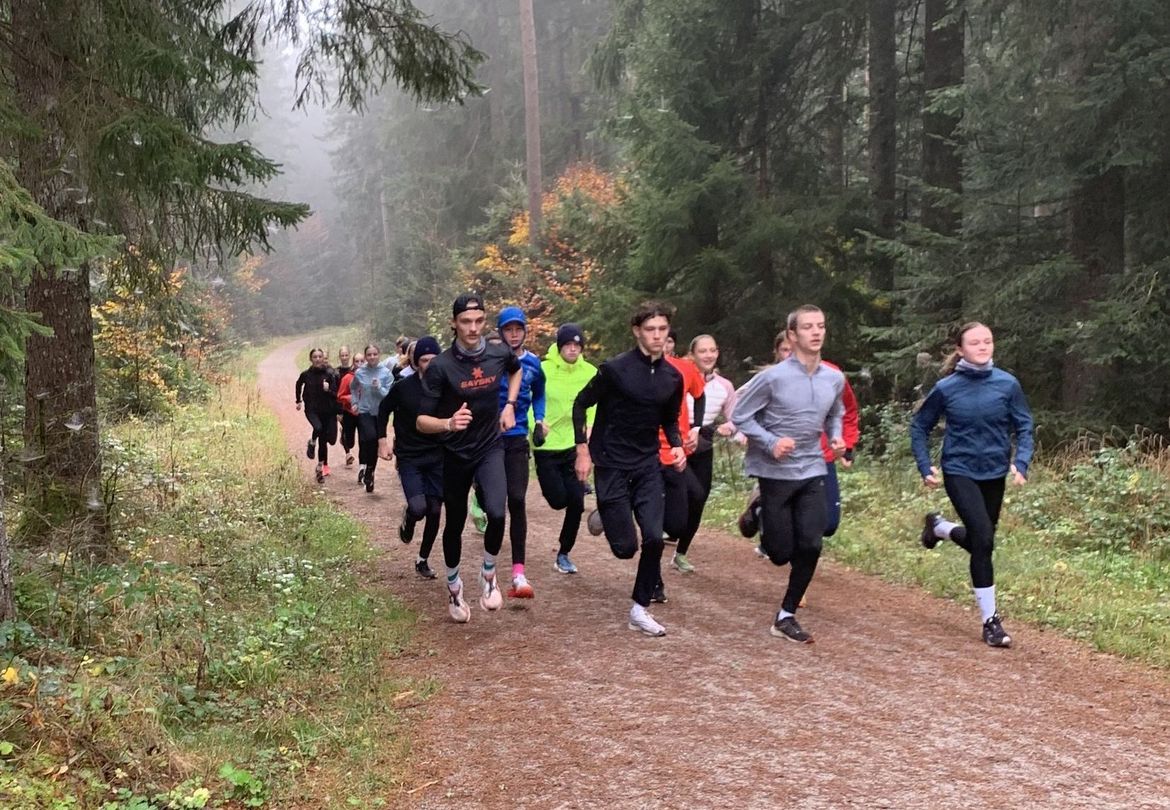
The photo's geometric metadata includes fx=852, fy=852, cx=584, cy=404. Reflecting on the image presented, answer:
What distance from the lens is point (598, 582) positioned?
7.70 meters

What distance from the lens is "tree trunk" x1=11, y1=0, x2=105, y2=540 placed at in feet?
19.6

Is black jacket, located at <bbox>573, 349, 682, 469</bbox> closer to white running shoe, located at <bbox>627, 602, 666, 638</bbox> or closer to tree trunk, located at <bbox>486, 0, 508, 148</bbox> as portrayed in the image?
white running shoe, located at <bbox>627, 602, 666, 638</bbox>

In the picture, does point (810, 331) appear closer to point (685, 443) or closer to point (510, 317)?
point (685, 443)

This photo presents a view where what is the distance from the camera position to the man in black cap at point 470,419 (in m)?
6.14

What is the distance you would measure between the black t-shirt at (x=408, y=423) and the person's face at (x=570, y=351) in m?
1.33

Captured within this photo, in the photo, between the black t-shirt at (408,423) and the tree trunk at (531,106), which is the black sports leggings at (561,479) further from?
the tree trunk at (531,106)

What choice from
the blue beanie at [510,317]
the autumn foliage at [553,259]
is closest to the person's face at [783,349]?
the blue beanie at [510,317]

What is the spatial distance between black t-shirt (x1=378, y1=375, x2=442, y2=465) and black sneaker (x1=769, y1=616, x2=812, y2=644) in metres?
3.36

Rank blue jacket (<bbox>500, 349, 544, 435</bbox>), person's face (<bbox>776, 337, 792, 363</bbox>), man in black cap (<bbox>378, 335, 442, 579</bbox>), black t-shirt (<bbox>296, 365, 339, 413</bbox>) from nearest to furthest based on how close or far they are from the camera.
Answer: blue jacket (<bbox>500, 349, 544, 435</bbox>), person's face (<bbox>776, 337, 792, 363</bbox>), man in black cap (<bbox>378, 335, 442, 579</bbox>), black t-shirt (<bbox>296, 365, 339, 413</bbox>)

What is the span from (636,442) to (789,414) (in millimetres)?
1093

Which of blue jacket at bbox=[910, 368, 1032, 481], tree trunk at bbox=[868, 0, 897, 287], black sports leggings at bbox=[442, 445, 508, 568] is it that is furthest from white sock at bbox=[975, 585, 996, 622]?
tree trunk at bbox=[868, 0, 897, 287]

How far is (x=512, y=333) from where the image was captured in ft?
25.8

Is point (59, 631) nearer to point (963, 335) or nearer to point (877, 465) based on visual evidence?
point (963, 335)

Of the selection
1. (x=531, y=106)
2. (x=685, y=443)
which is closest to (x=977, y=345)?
(x=685, y=443)
